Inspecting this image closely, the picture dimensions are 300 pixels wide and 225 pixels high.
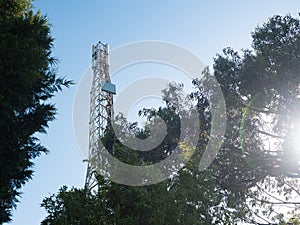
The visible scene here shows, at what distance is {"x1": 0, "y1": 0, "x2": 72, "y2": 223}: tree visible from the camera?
22.3 feet

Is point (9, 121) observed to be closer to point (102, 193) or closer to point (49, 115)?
point (49, 115)

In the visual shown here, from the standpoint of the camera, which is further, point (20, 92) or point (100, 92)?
point (100, 92)

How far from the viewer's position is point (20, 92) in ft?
23.5

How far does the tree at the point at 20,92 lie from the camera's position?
22.3 ft

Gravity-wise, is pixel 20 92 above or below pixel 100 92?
below

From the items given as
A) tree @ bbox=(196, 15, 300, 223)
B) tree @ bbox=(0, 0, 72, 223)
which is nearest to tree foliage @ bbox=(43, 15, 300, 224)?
tree @ bbox=(196, 15, 300, 223)

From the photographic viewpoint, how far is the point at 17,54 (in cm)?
664

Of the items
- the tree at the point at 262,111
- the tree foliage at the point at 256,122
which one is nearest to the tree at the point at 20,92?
the tree foliage at the point at 256,122

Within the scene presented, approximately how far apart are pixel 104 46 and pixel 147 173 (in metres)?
12.4

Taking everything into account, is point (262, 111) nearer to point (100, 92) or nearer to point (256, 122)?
point (256, 122)

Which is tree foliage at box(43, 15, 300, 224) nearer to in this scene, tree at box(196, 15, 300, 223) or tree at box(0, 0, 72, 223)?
tree at box(196, 15, 300, 223)

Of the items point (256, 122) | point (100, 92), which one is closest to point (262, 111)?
point (256, 122)

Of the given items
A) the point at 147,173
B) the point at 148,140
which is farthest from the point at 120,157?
the point at 148,140

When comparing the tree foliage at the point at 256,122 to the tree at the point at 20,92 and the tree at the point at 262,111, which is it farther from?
the tree at the point at 20,92
